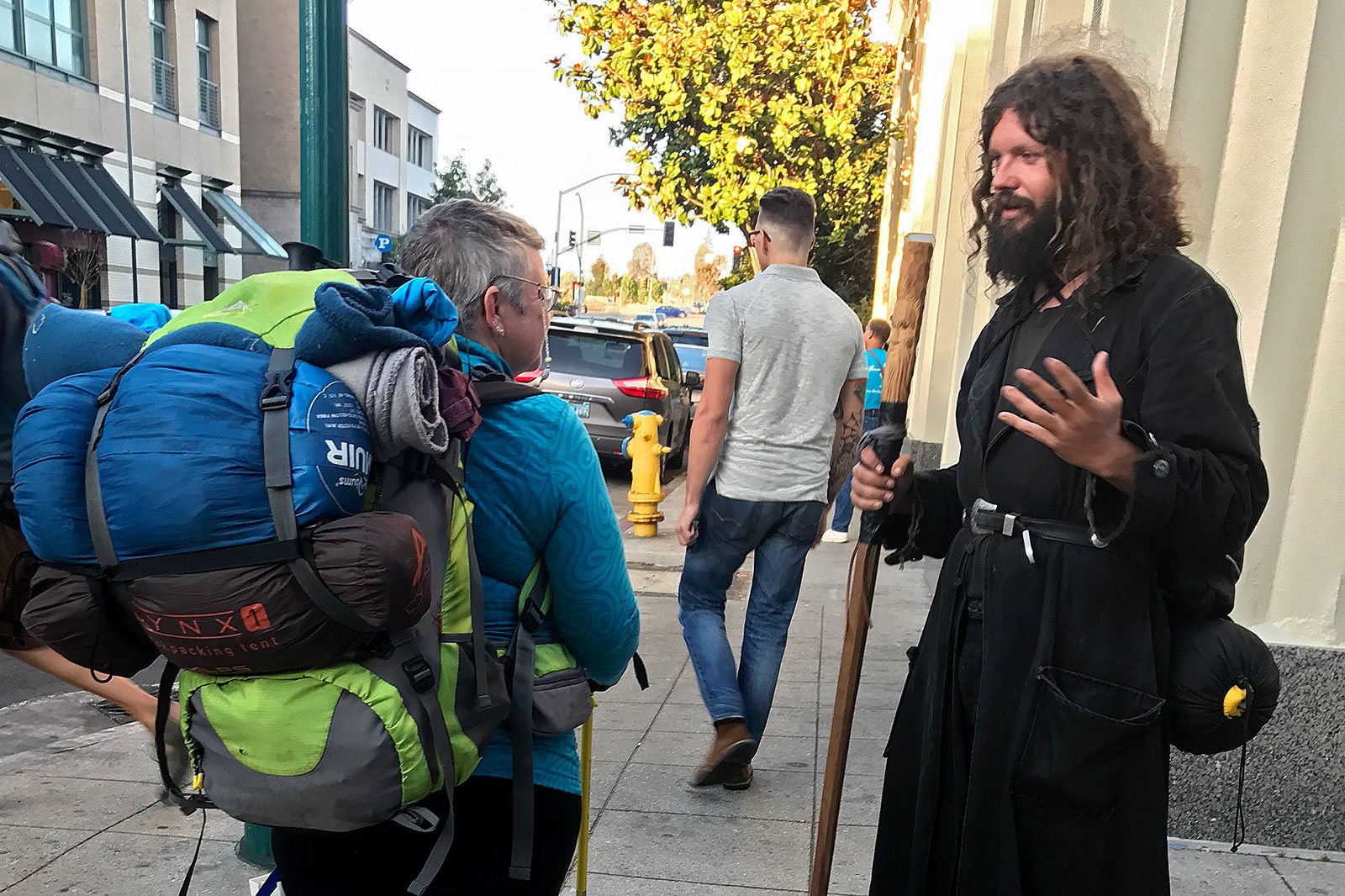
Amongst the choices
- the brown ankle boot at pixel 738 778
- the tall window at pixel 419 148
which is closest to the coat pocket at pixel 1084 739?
the brown ankle boot at pixel 738 778

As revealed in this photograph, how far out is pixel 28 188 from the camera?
2092 cm

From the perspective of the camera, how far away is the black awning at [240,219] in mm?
29203

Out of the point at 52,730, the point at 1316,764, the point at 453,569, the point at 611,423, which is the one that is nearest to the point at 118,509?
the point at 453,569

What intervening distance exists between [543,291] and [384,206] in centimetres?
6373

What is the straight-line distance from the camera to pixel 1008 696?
1974 mm

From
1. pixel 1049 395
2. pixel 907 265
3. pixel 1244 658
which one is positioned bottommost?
pixel 1244 658

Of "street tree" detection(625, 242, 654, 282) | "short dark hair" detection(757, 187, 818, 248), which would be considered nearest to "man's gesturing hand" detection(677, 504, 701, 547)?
"short dark hair" detection(757, 187, 818, 248)

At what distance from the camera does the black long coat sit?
5.90 ft

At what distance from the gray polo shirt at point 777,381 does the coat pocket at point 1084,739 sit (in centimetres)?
206

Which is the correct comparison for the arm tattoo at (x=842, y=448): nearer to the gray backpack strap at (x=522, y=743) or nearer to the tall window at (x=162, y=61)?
the gray backpack strap at (x=522, y=743)

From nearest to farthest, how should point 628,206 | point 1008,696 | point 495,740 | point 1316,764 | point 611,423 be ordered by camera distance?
point 495,740
point 1008,696
point 1316,764
point 611,423
point 628,206

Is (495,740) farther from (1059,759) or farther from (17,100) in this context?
(17,100)

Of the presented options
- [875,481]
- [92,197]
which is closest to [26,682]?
[875,481]

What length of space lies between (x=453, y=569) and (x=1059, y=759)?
1.08 m
